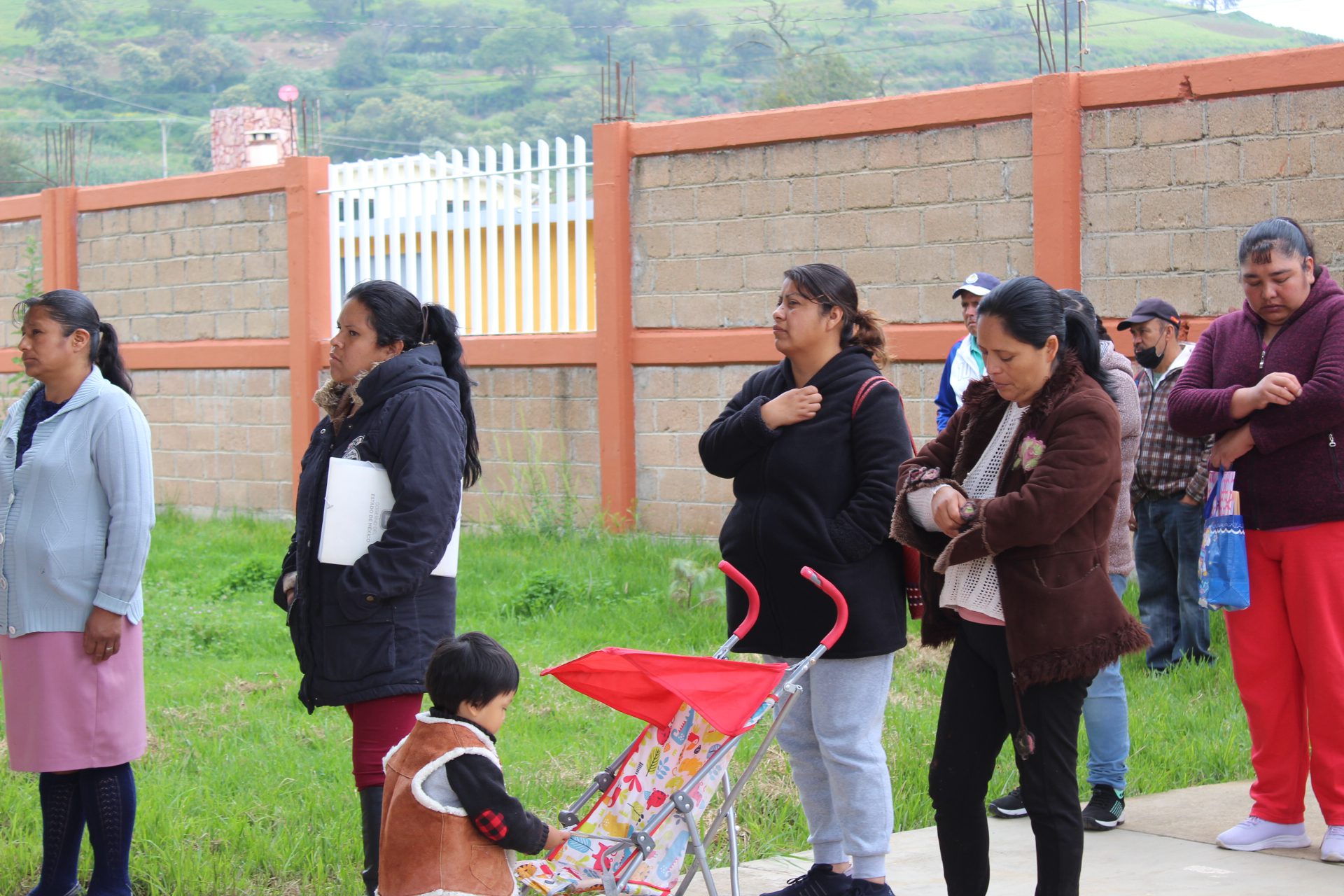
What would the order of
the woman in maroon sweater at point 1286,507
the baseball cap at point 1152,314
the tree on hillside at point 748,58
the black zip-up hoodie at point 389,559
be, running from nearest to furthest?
the black zip-up hoodie at point 389,559
the woman in maroon sweater at point 1286,507
the baseball cap at point 1152,314
the tree on hillside at point 748,58

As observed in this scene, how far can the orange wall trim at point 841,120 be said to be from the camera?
29.8 ft

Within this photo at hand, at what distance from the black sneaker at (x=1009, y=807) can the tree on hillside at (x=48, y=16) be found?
89941 millimetres

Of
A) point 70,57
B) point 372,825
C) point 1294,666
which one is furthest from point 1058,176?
point 70,57

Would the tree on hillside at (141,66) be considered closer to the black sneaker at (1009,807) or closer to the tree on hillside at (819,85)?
the tree on hillside at (819,85)

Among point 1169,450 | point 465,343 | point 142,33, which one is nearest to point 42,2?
point 142,33

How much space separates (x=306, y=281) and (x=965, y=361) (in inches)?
286

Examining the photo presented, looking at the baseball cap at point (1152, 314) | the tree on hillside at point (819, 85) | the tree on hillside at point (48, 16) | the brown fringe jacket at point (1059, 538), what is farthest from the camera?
the tree on hillside at point (48, 16)

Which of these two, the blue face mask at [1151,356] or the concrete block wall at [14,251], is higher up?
the concrete block wall at [14,251]

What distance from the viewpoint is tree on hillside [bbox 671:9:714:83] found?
79125 millimetres

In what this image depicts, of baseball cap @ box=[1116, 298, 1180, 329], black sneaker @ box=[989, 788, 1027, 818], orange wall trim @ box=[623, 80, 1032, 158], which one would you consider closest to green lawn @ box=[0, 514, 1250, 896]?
black sneaker @ box=[989, 788, 1027, 818]

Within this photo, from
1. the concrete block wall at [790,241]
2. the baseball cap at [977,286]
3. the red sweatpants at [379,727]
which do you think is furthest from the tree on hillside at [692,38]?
the red sweatpants at [379,727]

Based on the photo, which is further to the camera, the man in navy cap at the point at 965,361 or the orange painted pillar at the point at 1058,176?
the orange painted pillar at the point at 1058,176

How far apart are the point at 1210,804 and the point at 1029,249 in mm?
4376

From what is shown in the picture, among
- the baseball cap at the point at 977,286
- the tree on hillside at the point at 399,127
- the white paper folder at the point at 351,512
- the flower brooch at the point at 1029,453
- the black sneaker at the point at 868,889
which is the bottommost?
the black sneaker at the point at 868,889
